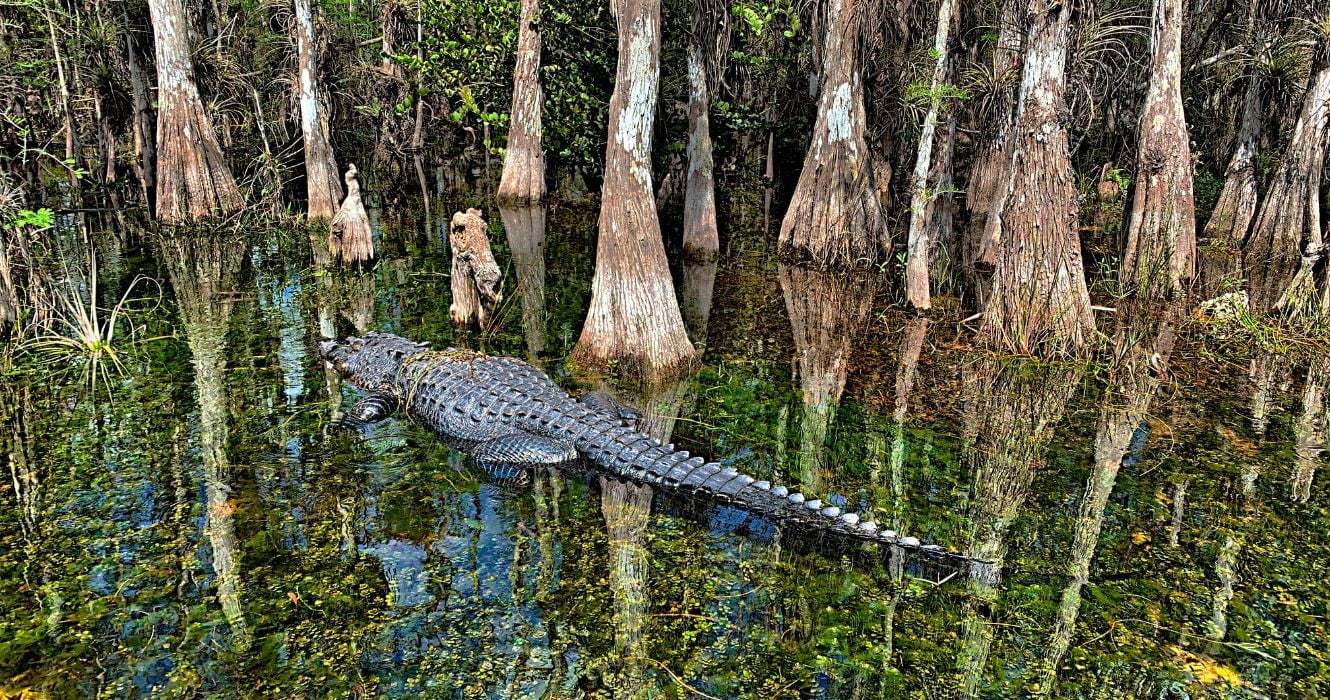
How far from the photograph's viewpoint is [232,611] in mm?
3996

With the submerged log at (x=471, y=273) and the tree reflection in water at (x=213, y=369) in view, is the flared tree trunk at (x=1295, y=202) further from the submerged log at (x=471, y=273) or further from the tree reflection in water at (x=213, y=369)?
A: the tree reflection in water at (x=213, y=369)

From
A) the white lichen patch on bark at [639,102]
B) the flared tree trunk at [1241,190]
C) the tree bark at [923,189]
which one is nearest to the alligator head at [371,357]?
the white lichen patch on bark at [639,102]

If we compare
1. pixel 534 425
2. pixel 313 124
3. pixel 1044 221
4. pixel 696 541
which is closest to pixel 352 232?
pixel 313 124

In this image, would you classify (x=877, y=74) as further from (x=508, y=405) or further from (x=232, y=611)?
(x=232, y=611)

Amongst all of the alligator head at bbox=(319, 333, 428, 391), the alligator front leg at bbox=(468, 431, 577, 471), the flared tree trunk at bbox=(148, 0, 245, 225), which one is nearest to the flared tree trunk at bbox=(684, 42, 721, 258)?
the alligator head at bbox=(319, 333, 428, 391)

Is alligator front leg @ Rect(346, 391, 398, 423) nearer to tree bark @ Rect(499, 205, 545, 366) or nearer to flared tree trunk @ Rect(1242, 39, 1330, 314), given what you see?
tree bark @ Rect(499, 205, 545, 366)

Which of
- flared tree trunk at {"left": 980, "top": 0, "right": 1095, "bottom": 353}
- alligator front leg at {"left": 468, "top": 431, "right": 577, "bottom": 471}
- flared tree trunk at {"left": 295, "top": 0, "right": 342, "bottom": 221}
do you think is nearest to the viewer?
alligator front leg at {"left": 468, "top": 431, "right": 577, "bottom": 471}

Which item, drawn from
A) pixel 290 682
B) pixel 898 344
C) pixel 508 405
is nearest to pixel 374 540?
pixel 290 682

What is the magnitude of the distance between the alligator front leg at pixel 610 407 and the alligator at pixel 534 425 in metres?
0.01

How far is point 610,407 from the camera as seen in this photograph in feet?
20.4

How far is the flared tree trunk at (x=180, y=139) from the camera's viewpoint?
43.9 ft

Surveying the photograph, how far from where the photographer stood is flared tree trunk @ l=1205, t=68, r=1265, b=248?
13.0 metres

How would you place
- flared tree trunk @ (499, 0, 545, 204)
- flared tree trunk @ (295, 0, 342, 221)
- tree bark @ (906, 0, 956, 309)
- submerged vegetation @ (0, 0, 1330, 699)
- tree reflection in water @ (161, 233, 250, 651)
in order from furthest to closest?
flared tree trunk @ (499, 0, 545, 204), flared tree trunk @ (295, 0, 342, 221), tree bark @ (906, 0, 956, 309), tree reflection in water @ (161, 233, 250, 651), submerged vegetation @ (0, 0, 1330, 699)

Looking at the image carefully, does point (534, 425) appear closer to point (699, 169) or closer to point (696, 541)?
point (696, 541)
